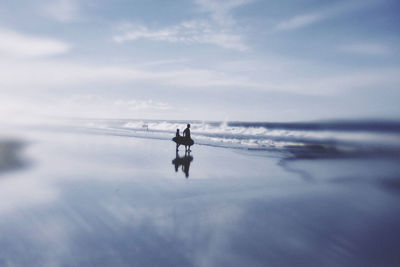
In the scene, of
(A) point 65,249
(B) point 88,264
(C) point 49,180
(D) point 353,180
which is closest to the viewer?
(B) point 88,264

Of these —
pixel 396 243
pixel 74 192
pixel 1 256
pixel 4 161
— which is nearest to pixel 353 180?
pixel 396 243

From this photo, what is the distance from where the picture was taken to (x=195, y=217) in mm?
6402

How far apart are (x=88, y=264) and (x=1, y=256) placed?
4.75ft

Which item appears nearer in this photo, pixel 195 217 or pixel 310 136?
pixel 195 217

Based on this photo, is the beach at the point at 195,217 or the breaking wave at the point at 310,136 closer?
the beach at the point at 195,217

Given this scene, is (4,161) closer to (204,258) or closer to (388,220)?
(204,258)

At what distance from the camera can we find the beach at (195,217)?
461 centimetres

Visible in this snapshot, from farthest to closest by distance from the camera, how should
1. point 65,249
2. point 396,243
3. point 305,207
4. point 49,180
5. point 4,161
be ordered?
point 4,161
point 49,180
point 305,207
point 396,243
point 65,249

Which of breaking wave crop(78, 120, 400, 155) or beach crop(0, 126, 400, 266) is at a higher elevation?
breaking wave crop(78, 120, 400, 155)

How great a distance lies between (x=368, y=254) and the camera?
4.78 meters

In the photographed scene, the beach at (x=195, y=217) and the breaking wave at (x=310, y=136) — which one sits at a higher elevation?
the breaking wave at (x=310, y=136)

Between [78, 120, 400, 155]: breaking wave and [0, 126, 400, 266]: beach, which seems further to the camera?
[78, 120, 400, 155]: breaking wave

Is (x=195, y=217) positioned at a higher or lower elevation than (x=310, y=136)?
lower

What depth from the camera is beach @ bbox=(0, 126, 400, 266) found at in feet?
15.1
